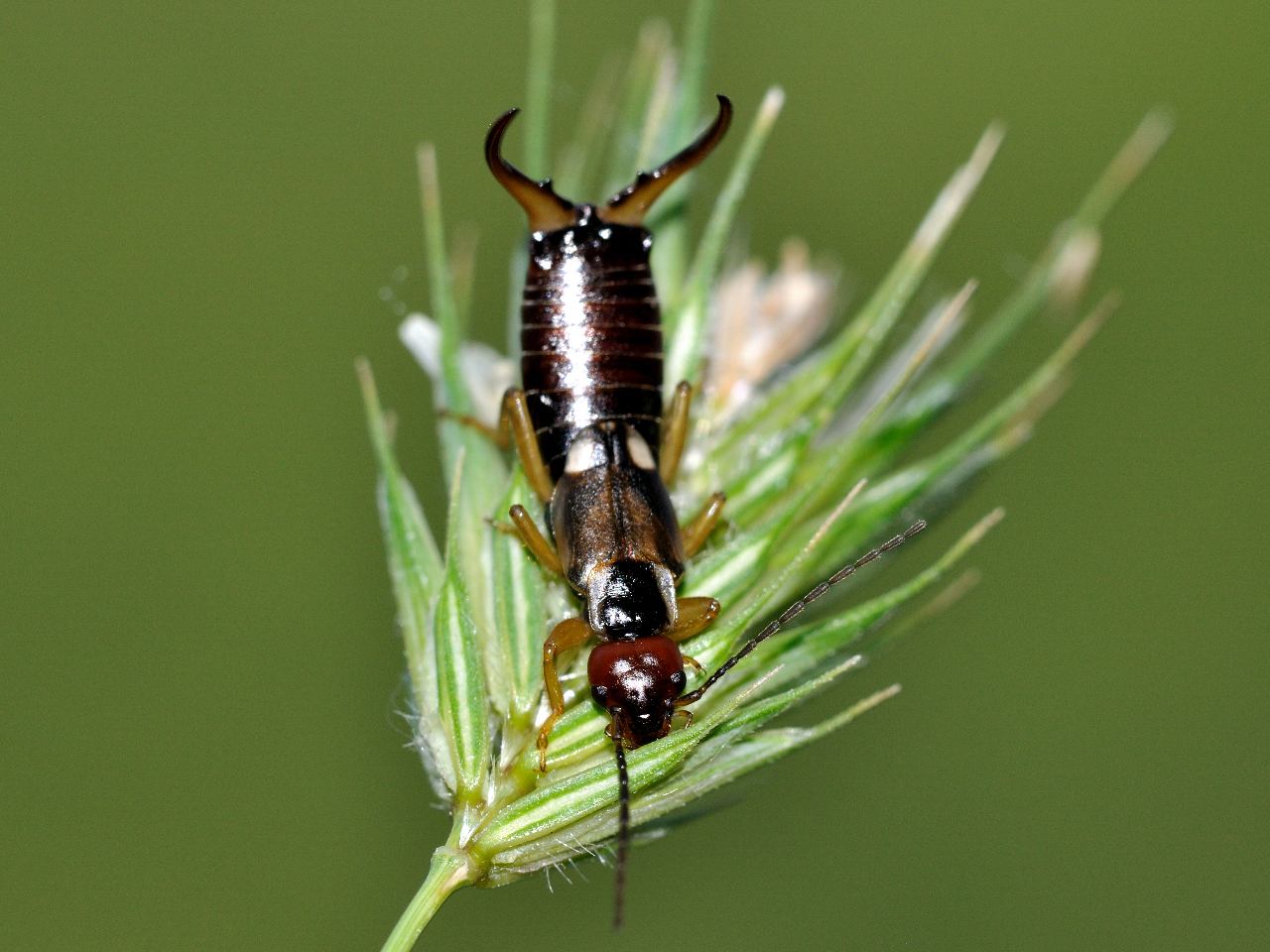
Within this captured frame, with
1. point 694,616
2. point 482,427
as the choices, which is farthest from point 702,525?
point 482,427

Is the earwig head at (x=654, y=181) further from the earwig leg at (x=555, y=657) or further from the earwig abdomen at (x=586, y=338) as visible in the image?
the earwig leg at (x=555, y=657)

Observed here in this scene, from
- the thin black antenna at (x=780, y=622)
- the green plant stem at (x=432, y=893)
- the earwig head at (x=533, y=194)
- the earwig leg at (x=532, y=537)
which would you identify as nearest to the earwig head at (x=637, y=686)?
the thin black antenna at (x=780, y=622)

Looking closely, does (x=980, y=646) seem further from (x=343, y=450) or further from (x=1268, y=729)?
(x=343, y=450)

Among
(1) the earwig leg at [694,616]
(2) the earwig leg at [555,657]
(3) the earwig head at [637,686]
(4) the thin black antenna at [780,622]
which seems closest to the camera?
(2) the earwig leg at [555,657]

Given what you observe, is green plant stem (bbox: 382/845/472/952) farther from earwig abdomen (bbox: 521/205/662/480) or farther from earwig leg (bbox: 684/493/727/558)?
earwig abdomen (bbox: 521/205/662/480)

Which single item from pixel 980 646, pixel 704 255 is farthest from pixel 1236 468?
pixel 704 255

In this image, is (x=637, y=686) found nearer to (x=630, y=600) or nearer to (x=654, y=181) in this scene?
(x=630, y=600)
